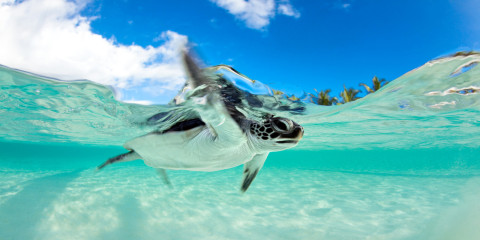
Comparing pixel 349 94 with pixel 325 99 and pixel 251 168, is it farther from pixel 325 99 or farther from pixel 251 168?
pixel 251 168

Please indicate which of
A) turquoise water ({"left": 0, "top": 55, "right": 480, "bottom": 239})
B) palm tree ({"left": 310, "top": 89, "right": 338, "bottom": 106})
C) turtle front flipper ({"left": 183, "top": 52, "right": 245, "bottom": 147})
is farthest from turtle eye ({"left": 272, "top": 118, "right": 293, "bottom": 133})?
palm tree ({"left": 310, "top": 89, "right": 338, "bottom": 106})

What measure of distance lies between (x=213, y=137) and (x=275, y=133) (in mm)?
1049

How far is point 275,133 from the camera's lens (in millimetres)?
3168

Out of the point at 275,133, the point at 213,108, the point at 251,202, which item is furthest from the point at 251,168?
the point at 251,202

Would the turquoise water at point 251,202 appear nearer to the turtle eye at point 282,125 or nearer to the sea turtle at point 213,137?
the sea turtle at point 213,137

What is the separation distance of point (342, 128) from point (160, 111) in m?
10.5

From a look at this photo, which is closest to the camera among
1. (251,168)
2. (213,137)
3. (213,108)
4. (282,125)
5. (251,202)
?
(213,108)

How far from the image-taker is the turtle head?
305 centimetres

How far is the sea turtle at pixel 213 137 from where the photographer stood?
288 centimetres

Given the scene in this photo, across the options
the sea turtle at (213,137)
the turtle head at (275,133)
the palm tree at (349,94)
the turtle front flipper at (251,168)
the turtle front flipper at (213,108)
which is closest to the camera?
the turtle front flipper at (213,108)

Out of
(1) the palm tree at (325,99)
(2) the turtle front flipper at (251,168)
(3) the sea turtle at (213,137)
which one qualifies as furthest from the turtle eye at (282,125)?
(1) the palm tree at (325,99)

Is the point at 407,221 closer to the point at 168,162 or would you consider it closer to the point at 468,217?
the point at 468,217

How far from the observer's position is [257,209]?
6.88 m

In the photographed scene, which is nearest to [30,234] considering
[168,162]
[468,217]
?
[168,162]
